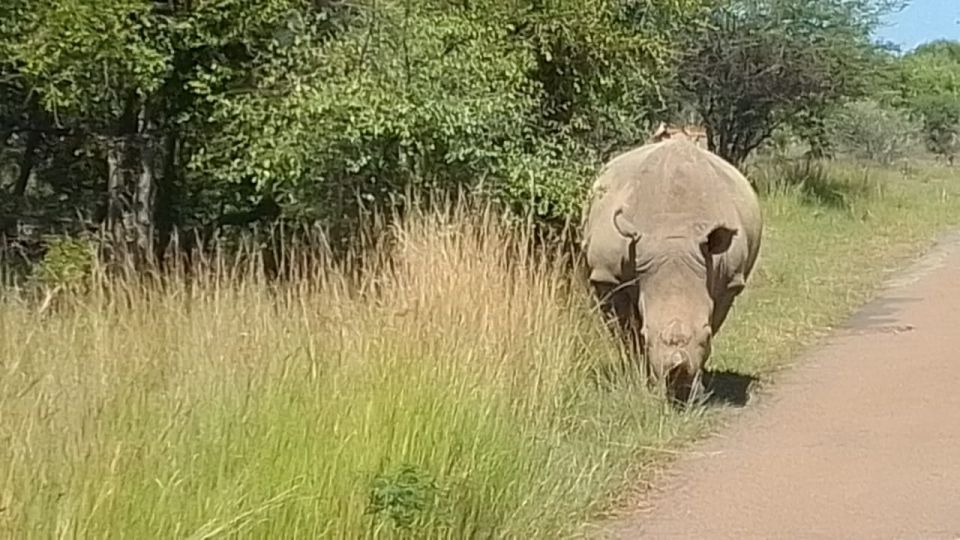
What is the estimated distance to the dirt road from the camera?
800 centimetres

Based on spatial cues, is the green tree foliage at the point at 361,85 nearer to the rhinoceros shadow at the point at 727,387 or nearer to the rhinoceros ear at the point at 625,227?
the rhinoceros shadow at the point at 727,387

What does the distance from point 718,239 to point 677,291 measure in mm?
508

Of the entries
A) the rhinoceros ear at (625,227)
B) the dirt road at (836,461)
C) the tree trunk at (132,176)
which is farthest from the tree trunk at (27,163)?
the rhinoceros ear at (625,227)

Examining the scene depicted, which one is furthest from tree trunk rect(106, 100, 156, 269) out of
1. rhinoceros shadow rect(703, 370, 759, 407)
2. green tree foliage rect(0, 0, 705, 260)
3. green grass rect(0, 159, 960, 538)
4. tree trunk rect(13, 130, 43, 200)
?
rhinoceros shadow rect(703, 370, 759, 407)

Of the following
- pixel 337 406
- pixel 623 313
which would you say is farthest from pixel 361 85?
pixel 337 406

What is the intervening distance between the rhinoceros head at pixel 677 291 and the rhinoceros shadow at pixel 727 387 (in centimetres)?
77

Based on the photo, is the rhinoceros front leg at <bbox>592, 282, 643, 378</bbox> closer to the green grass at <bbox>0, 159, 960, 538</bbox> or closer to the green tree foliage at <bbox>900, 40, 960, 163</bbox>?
the green grass at <bbox>0, 159, 960, 538</bbox>

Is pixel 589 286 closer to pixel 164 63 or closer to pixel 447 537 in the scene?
pixel 447 537

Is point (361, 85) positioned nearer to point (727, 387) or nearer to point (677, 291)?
point (727, 387)

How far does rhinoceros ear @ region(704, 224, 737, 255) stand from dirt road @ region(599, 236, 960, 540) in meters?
1.10

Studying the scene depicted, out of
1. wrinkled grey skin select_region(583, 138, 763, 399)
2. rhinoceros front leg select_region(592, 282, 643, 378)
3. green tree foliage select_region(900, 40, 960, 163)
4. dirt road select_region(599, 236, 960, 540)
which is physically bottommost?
green tree foliage select_region(900, 40, 960, 163)

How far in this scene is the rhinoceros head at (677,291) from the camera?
1002 cm

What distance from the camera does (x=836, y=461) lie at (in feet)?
30.4

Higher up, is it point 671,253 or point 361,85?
point 361,85
